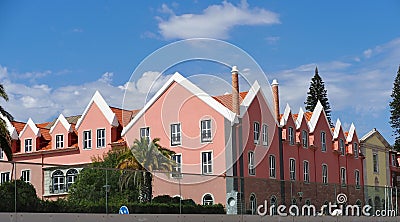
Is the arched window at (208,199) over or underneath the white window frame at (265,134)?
underneath

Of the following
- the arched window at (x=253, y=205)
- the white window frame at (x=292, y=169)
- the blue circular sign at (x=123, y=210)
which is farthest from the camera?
the white window frame at (x=292, y=169)

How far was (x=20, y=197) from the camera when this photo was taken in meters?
20.4

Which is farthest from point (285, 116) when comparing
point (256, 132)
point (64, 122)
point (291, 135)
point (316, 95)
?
point (316, 95)

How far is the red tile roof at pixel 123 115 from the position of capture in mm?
59116

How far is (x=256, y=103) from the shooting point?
55.1m

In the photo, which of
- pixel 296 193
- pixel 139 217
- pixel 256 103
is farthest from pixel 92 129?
pixel 139 217

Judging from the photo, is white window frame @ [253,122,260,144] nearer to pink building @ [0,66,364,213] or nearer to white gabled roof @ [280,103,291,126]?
pink building @ [0,66,364,213]

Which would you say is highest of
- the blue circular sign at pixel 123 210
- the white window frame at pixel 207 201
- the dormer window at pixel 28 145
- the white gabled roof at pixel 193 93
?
the white gabled roof at pixel 193 93

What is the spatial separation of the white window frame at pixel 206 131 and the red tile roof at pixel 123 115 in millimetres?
6249

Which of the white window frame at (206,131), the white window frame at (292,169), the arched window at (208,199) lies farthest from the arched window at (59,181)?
the white window frame at (292,169)

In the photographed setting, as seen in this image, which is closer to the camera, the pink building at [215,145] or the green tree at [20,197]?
the green tree at [20,197]

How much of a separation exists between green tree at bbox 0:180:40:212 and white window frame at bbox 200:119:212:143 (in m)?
30.5

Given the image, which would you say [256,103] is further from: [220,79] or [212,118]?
Answer: [220,79]

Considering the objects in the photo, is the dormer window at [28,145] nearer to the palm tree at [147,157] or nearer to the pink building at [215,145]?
the pink building at [215,145]
